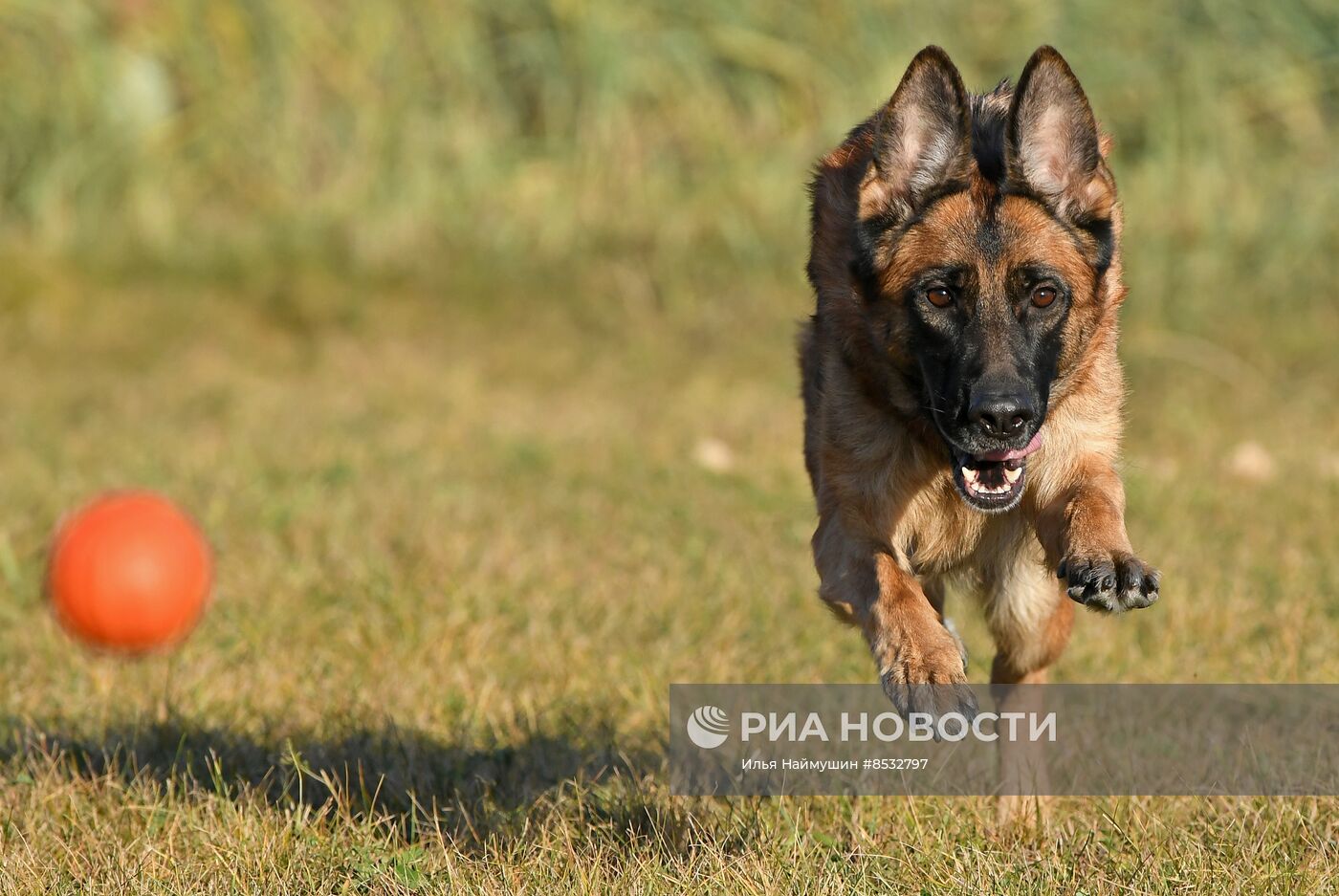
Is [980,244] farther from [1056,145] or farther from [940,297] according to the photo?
[1056,145]

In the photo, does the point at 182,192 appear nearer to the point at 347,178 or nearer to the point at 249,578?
the point at 347,178

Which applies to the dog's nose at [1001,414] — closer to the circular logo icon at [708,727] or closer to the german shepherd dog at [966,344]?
the german shepherd dog at [966,344]

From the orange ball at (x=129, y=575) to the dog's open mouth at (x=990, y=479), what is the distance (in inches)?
126

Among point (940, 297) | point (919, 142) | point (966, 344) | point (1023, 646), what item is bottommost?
point (1023, 646)

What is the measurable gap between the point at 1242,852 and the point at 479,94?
963cm

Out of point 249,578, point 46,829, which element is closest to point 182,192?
point 249,578

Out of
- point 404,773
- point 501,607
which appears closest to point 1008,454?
point 404,773

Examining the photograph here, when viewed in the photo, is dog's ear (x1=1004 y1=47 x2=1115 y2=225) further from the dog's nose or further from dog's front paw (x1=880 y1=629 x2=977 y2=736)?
dog's front paw (x1=880 y1=629 x2=977 y2=736)

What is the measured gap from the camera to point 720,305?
1109cm

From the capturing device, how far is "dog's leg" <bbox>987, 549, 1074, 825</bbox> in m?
4.24

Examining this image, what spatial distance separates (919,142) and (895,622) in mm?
1201

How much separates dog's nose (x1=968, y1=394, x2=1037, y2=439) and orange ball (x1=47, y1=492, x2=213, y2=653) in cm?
333

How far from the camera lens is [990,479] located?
3834mm

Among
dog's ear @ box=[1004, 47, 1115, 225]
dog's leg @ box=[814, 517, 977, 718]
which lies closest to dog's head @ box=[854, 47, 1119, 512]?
dog's ear @ box=[1004, 47, 1115, 225]
